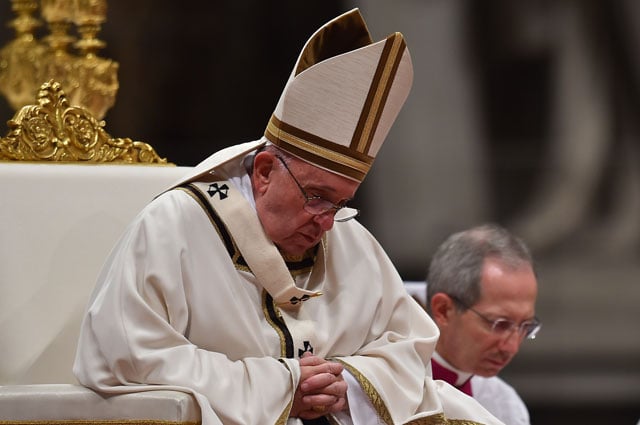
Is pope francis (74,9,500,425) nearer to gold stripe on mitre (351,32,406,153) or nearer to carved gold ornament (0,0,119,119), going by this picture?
gold stripe on mitre (351,32,406,153)

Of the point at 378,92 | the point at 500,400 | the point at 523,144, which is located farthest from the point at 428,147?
the point at 378,92

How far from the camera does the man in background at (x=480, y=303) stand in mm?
4895

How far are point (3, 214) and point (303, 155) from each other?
3.39 ft

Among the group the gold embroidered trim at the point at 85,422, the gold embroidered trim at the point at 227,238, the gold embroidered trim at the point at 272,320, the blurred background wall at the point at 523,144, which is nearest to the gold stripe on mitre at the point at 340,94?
the gold embroidered trim at the point at 227,238

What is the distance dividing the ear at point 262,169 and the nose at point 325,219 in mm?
176

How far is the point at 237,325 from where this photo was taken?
376 cm

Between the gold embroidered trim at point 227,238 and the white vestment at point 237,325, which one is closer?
the white vestment at point 237,325

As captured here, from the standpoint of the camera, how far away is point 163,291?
3656mm

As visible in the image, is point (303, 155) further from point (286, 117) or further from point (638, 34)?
point (638, 34)

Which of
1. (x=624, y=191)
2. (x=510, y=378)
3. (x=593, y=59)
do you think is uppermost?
(x=593, y=59)

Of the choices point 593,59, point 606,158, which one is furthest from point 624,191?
point 593,59

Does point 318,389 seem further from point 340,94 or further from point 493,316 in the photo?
point 493,316

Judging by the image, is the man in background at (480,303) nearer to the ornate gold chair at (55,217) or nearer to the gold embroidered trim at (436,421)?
the gold embroidered trim at (436,421)

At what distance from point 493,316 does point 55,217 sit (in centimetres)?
154
